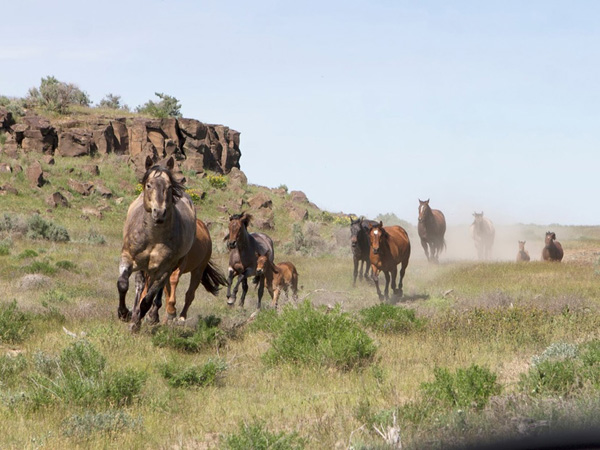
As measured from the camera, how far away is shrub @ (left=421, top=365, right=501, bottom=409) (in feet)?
21.1

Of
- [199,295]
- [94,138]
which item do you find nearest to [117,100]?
[94,138]

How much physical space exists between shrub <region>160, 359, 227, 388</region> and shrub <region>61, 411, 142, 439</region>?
57.3 inches

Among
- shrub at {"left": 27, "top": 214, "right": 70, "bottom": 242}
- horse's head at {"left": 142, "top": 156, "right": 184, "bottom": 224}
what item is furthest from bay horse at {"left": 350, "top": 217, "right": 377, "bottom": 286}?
shrub at {"left": 27, "top": 214, "right": 70, "bottom": 242}

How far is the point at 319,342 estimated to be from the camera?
891 cm

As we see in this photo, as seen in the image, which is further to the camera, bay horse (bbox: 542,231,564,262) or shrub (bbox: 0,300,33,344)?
bay horse (bbox: 542,231,564,262)

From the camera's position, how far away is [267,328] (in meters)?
11.1

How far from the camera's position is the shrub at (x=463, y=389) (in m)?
6.44

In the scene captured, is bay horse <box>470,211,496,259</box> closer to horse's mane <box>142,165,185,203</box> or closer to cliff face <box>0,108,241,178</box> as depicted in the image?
cliff face <box>0,108,241,178</box>

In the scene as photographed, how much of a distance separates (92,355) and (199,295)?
1113 cm

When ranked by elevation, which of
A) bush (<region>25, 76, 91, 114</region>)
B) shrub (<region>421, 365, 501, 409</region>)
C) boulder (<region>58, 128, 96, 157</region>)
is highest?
bush (<region>25, 76, 91, 114</region>)

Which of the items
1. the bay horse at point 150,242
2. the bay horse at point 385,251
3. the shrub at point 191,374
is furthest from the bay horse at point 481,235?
the shrub at point 191,374

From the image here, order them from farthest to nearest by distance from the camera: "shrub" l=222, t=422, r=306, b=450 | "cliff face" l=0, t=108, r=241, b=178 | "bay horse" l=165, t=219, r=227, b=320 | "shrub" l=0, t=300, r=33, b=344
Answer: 1. "cliff face" l=0, t=108, r=241, b=178
2. "bay horse" l=165, t=219, r=227, b=320
3. "shrub" l=0, t=300, r=33, b=344
4. "shrub" l=222, t=422, r=306, b=450

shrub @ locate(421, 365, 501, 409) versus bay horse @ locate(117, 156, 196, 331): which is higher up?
bay horse @ locate(117, 156, 196, 331)

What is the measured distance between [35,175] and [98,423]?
3598cm
